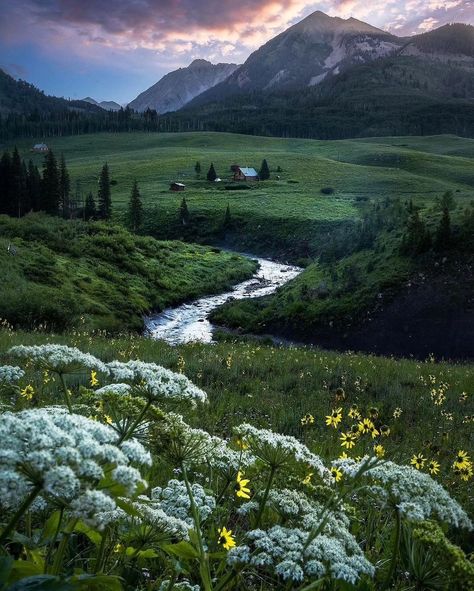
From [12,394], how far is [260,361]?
8707 millimetres

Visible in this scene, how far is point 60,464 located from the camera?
1.88m

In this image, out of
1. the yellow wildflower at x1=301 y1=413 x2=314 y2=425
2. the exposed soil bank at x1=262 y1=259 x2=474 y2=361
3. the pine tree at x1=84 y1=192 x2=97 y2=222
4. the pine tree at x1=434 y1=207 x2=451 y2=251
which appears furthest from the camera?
the pine tree at x1=84 y1=192 x2=97 y2=222

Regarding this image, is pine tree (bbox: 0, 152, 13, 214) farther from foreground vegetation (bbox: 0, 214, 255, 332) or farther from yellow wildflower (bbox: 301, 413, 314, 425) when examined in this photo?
yellow wildflower (bbox: 301, 413, 314, 425)

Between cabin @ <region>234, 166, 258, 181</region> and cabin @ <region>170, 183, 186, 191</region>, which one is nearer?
cabin @ <region>170, 183, 186, 191</region>

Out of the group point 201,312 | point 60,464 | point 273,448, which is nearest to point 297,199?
point 201,312

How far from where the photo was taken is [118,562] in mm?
2830

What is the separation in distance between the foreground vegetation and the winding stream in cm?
123

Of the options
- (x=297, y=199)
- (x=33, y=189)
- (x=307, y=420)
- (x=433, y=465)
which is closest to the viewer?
(x=433, y=465)

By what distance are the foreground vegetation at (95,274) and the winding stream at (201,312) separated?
48.3 inches

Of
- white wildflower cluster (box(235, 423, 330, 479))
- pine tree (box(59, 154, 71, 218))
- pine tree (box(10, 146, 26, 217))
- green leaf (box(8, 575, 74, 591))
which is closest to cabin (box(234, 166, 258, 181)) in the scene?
pine tree (box(59, 154, 71, 218))

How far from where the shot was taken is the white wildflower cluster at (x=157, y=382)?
281cm

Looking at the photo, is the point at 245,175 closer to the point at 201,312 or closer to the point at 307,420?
the point at 201,312

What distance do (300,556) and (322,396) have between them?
9718mm

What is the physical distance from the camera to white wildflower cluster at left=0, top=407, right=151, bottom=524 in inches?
68.3
